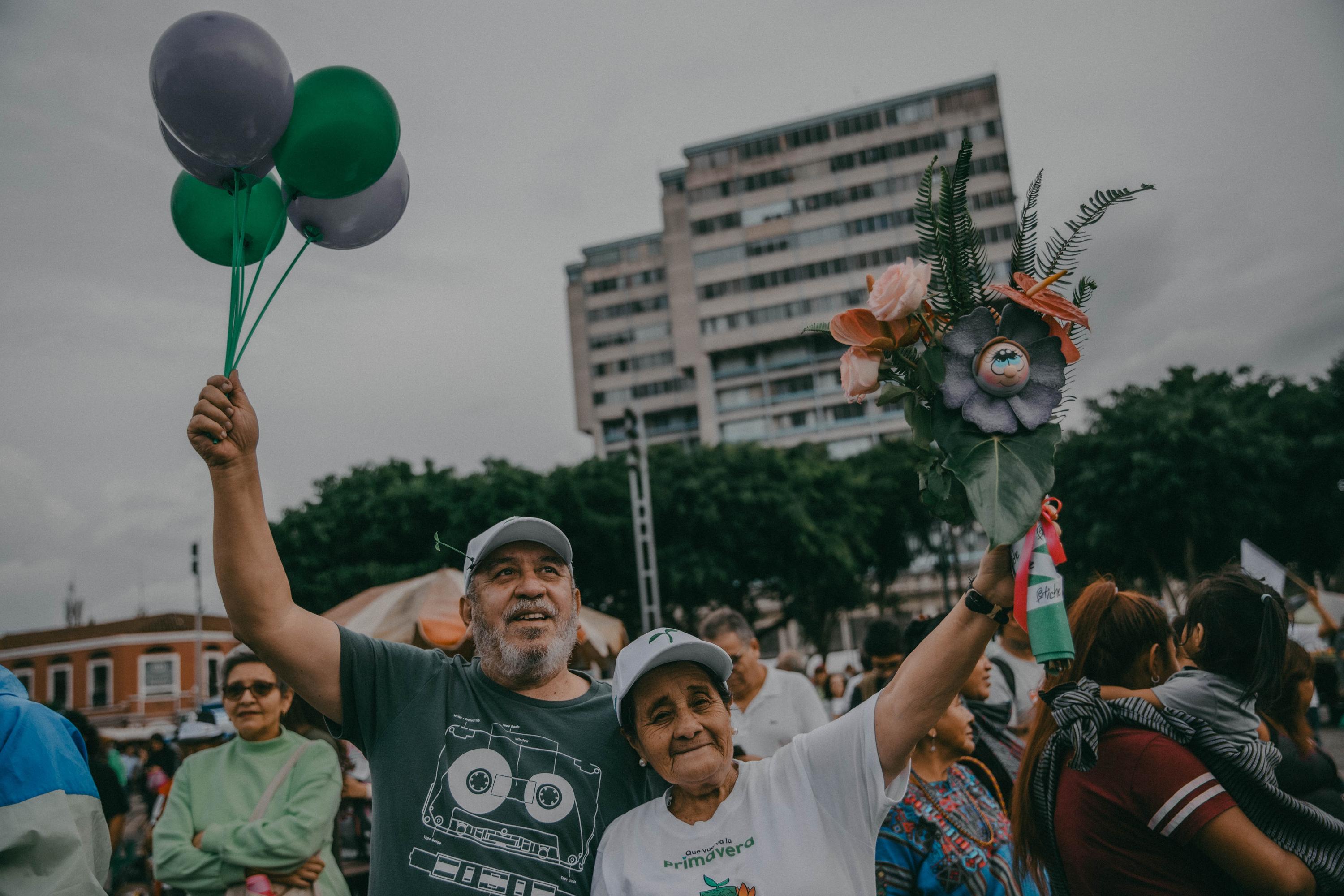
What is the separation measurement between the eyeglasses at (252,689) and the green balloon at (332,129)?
2106 millimetres

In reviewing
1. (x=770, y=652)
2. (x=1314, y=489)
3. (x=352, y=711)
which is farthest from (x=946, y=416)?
(x=770, y=652)

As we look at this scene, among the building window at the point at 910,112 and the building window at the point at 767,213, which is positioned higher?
the building window at the point at 910,112

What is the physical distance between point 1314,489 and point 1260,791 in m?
27.6

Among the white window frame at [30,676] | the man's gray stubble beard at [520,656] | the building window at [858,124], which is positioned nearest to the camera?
the man's gray stubble beard at [520,656]

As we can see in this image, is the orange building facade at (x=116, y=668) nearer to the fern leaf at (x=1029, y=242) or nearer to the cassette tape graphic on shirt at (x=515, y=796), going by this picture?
the cassette tape graphic on shirt at (x=515, y=796)

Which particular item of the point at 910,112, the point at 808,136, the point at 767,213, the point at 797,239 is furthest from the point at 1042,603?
the point at 808,136

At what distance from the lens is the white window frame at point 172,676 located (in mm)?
40562

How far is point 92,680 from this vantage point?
40.7 m

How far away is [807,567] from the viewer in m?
26.9

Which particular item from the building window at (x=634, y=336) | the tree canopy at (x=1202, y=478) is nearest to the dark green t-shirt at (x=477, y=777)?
the tree canopy at (x=1202, y=478)

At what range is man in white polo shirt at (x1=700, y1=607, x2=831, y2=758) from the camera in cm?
505

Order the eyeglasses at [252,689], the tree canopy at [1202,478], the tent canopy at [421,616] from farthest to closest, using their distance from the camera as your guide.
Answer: the tree canopy at [1202,478] < the tent canopy at [421,616] < the eyeglasses at [252,689]

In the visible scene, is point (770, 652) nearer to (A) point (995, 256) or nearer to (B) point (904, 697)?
(A) point (995, 256)

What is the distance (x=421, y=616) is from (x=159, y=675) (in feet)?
135
